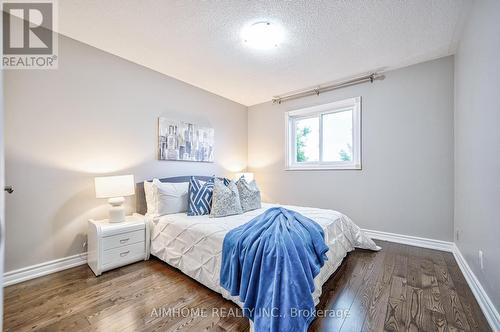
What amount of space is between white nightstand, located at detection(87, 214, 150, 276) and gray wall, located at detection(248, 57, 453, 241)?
103 inches

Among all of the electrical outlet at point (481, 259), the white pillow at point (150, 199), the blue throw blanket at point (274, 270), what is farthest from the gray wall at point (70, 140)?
the electrical outlet at point (481, 259)

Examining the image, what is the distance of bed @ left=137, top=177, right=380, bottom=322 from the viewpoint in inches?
73.9

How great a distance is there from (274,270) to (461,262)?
2212mm

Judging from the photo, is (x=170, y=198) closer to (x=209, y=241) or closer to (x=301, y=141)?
(x=209, y=241)

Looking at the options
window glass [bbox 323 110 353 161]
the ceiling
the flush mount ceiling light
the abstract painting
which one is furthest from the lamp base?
window glass [bbox 323 110 353 161]

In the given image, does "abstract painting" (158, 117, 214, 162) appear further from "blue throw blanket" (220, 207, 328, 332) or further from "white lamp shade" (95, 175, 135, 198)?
"blue throw blanket" (220, 207, 328, 332)

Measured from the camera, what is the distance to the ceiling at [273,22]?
1.95 meters

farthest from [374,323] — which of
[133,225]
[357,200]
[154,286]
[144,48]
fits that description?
[144,48]

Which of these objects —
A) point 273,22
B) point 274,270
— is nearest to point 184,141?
point 273,22

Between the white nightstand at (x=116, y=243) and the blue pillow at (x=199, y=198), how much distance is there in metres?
0.54

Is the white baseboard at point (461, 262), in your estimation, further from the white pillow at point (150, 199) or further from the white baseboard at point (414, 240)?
the white pillow at point (150, 199)

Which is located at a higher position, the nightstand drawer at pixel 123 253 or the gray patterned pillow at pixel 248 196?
the gray patterned pillow at pixel 248 196

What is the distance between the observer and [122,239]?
231cm

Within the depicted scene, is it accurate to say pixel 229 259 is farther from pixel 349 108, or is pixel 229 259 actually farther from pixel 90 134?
pixel 349 108
